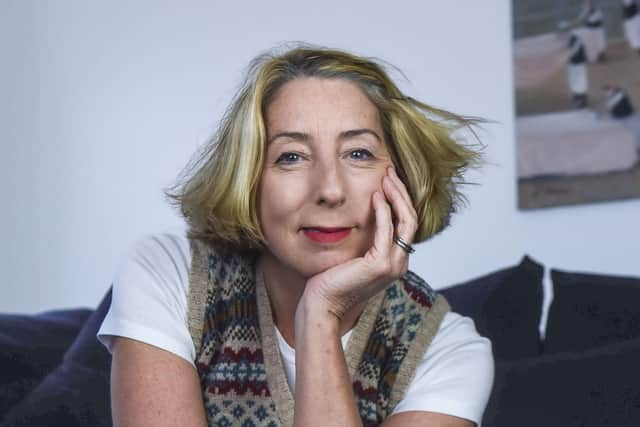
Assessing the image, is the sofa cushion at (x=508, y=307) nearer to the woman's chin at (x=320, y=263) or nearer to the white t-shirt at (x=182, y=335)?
the white t-shirt at (x=182, y=335)

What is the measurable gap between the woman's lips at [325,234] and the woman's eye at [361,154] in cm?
13

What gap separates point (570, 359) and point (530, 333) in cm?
16

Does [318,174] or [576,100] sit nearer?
[318,174]

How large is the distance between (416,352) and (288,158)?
42cm

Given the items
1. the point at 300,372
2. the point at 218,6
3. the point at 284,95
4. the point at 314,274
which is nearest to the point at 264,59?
the point at 284,95

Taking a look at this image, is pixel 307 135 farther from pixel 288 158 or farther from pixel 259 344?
pixel 259 344

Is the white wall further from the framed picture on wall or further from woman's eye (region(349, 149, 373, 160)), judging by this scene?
woman's eye (region(349, 149, 373, 160))

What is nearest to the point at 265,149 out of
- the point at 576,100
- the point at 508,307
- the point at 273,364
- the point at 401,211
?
the point at 401,211

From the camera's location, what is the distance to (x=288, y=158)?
161 centimetres

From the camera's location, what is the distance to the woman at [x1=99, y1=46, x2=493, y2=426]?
1533mm

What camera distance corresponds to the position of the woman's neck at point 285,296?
172cm

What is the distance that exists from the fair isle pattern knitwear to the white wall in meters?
1.29

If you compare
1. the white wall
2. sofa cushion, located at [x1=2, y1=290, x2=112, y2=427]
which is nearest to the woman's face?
sofa cushion, located at [x1=2, y1=290, x2=112, y2=427]

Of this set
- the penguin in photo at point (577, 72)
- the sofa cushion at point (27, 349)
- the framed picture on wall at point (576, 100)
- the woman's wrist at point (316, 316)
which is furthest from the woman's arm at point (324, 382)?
the penguin in photo at point (577, 72)
